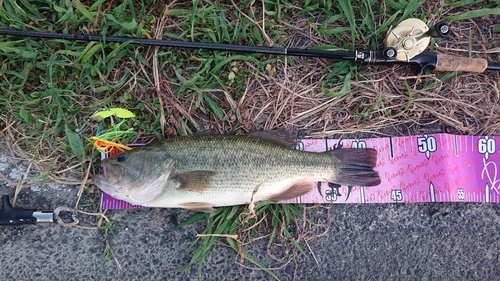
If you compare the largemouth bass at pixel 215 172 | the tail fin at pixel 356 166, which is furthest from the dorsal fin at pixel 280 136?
the tail fin at pixel 356 166

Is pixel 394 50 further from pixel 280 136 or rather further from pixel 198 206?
pixel 198 206

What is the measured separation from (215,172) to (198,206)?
321 mm

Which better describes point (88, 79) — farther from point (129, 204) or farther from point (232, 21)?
point (232, 21)

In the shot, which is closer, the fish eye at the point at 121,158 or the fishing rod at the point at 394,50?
the fish eye at the point at 121,158

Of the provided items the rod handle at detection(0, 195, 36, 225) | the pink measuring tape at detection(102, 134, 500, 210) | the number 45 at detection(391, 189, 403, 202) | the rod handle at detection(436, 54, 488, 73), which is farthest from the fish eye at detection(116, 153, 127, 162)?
the rod handle at detection(436, 54, 488, 73)

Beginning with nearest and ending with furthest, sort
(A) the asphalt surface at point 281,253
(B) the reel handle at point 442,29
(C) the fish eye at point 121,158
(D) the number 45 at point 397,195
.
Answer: (B) the reel handle at point 442,29 → (C) the fish eye at point 121,158 → (A) the asphalt surface at point 281,253 → (D) the number 45 at point 397,195

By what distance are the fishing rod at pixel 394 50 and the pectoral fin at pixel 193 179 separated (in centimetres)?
103

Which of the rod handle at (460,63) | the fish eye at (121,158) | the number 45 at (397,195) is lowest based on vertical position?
the number 45 at (397,195)

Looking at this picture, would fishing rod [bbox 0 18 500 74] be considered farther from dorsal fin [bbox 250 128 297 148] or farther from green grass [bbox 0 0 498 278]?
dorsal fin [bbox 250 128 297 148]

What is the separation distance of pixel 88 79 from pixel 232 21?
133 centimetres

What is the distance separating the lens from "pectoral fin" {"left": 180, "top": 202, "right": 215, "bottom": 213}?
280 centimetres

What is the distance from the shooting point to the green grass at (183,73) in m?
3.03

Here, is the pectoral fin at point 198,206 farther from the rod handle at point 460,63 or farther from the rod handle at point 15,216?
the rod handle at point 460,63

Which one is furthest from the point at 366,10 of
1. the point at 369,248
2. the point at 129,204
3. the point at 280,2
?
the point at 129,204
